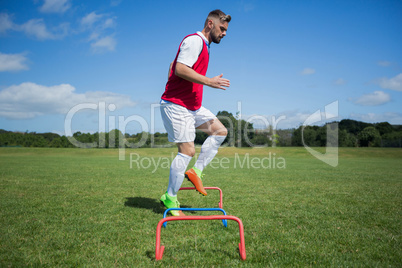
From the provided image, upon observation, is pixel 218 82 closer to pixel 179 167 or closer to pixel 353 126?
pixel 179 167

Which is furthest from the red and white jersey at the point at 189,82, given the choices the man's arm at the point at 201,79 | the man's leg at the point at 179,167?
the man's leg at the point at 179,167

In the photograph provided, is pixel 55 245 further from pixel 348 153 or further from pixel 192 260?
pixel 348 153

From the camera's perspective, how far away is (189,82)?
373cm

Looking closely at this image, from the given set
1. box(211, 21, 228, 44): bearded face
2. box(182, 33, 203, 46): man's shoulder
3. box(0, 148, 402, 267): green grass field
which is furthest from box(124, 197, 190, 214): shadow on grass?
box(211, 21, 228, 44): bearded face

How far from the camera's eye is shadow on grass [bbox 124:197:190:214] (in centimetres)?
435

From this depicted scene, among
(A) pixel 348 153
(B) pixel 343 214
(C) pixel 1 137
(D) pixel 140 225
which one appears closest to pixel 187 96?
(D) pixel 140 225

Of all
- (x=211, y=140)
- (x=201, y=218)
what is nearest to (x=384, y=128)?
(x=211, y=140)

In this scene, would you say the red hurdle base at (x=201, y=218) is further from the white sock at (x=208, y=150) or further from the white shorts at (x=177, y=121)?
the white sock at (x=208, y=150)

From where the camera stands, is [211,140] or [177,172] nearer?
[177,172]

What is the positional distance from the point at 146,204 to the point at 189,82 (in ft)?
8.15

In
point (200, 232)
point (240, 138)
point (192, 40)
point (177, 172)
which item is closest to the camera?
point (200, 232)

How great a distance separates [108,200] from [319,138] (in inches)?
2449

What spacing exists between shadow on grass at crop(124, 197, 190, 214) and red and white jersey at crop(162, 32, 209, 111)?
6.05ft

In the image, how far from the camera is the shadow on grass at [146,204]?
4351mm
